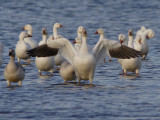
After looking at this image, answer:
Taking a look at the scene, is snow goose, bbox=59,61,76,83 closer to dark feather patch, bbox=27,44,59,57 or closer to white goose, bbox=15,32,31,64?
dark feather patch, bbox=27,44,59,57

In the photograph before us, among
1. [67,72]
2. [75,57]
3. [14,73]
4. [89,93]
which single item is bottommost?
[89,93]

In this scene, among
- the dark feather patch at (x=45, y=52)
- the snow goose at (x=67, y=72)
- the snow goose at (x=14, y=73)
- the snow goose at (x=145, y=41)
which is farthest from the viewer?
the snow goose at (x=145, y=41)

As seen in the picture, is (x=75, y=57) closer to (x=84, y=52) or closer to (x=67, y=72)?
(x=84, y=52)

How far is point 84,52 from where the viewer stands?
14.0m

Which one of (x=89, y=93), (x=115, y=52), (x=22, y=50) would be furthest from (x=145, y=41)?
(x=89, y=93)

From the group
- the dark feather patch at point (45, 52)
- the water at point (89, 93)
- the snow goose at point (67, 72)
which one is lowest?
the water at point (89, 93)

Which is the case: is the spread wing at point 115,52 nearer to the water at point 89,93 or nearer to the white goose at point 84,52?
the white goose at point 84,52

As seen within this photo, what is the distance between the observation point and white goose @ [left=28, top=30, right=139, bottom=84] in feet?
45.8

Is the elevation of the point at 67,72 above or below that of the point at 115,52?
below

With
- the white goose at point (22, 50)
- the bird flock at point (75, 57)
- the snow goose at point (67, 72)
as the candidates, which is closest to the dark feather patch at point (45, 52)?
the bird flock at point (75, 57)

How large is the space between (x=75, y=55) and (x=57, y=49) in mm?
666

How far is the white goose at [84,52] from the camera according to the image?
1395cm

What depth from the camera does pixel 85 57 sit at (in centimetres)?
1391

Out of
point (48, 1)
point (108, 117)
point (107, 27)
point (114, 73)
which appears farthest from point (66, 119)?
point (48, 1)
